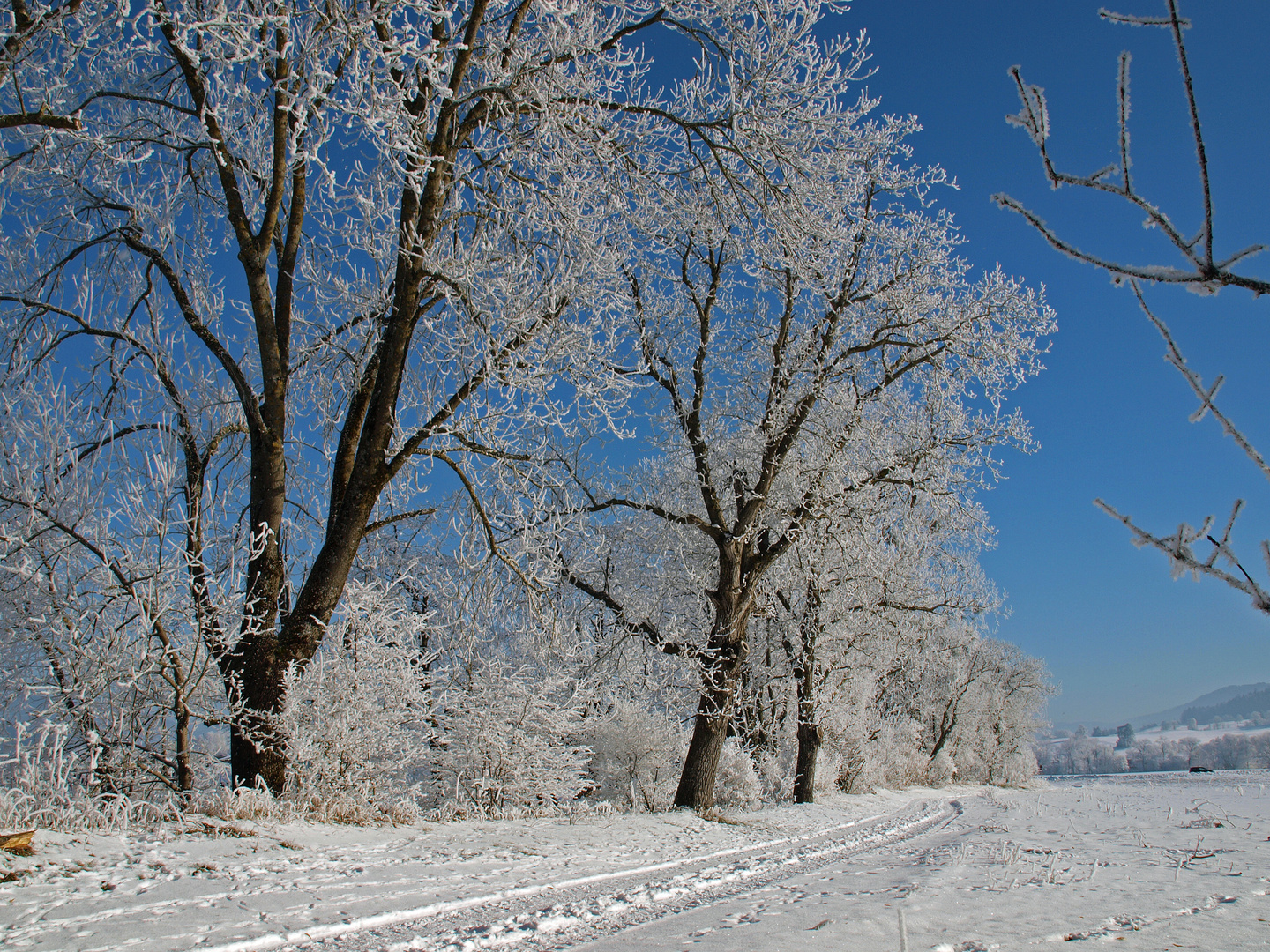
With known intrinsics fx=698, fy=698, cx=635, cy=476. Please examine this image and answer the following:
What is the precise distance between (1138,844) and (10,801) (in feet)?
33.1

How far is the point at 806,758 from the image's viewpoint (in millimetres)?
14680

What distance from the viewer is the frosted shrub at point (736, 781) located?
1261 centimetres

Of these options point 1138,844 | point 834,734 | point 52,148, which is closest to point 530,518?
point 52,148

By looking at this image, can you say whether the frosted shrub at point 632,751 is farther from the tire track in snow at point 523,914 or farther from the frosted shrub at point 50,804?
the frosted shrub at point 50,804

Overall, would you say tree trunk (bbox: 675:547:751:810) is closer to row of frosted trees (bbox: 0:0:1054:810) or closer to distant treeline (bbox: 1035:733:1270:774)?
row of frosted trees (bbox: 0:0:1054:810)

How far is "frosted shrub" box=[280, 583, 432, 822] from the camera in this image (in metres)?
5.58

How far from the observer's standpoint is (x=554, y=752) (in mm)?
9234

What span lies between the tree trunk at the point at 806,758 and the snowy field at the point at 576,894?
8.05 metres

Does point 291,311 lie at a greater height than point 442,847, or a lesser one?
greater

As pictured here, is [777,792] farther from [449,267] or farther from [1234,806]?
[449,267]

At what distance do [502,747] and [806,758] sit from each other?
851 cm

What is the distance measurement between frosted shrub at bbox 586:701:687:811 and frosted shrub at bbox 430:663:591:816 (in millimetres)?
3496

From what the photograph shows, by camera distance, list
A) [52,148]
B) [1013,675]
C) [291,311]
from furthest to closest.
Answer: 1. [1013,675]
2. [291,311]
3. [52,148]

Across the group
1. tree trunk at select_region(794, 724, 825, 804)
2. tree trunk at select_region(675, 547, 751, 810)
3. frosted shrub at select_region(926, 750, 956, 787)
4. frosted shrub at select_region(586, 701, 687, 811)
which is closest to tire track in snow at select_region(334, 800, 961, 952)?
tree trunk at select_region(675, 547, 751, 810)
